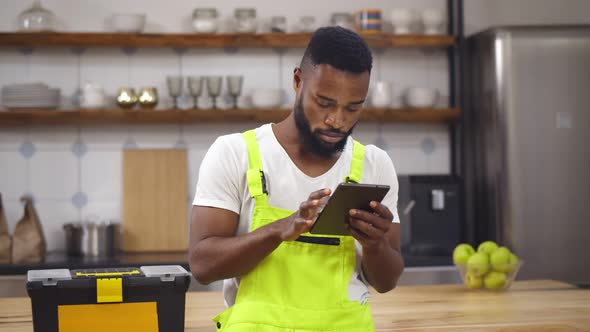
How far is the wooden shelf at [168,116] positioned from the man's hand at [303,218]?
2662 mm

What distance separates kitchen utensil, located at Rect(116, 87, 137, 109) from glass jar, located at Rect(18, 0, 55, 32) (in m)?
0.46

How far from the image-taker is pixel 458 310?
2.07 m

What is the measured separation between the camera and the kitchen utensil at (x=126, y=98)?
159 inches

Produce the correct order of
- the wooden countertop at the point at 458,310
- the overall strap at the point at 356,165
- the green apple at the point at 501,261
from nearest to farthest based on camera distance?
the overall strap at the point at 356,165 < the wooden countertop at the point at 458,310 < the green apple at the point at 501,261

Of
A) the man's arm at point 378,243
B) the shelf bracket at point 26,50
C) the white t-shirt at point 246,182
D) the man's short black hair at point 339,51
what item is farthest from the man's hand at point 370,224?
the shelf bracket at point 26,50

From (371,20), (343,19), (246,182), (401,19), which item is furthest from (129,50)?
(246,182)

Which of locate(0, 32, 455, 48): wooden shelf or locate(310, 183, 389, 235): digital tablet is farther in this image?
locate(0, 32, 455, 48): wooden shelf

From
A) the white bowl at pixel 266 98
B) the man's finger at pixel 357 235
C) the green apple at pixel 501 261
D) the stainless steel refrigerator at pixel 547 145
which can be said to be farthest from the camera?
the white bowl at pixel 266 98

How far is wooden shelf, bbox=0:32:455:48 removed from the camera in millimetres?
4000

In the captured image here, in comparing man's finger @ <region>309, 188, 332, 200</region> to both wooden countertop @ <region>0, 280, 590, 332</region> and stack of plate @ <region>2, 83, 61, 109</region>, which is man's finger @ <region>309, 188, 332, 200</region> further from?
stack of plate @ <region>2, 83, 61, 109</region>

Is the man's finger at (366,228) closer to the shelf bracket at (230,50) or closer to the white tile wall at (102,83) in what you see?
the white tile wall at (102,83)

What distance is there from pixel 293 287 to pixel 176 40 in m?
2.74

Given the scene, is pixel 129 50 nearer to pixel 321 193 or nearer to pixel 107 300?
pixel 107 300

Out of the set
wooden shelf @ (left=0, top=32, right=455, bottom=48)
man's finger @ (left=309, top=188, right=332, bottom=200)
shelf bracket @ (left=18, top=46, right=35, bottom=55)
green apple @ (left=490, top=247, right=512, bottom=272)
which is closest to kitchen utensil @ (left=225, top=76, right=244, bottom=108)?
wooden shelf @ (left=0, top=32, right=455, bottom=48)
